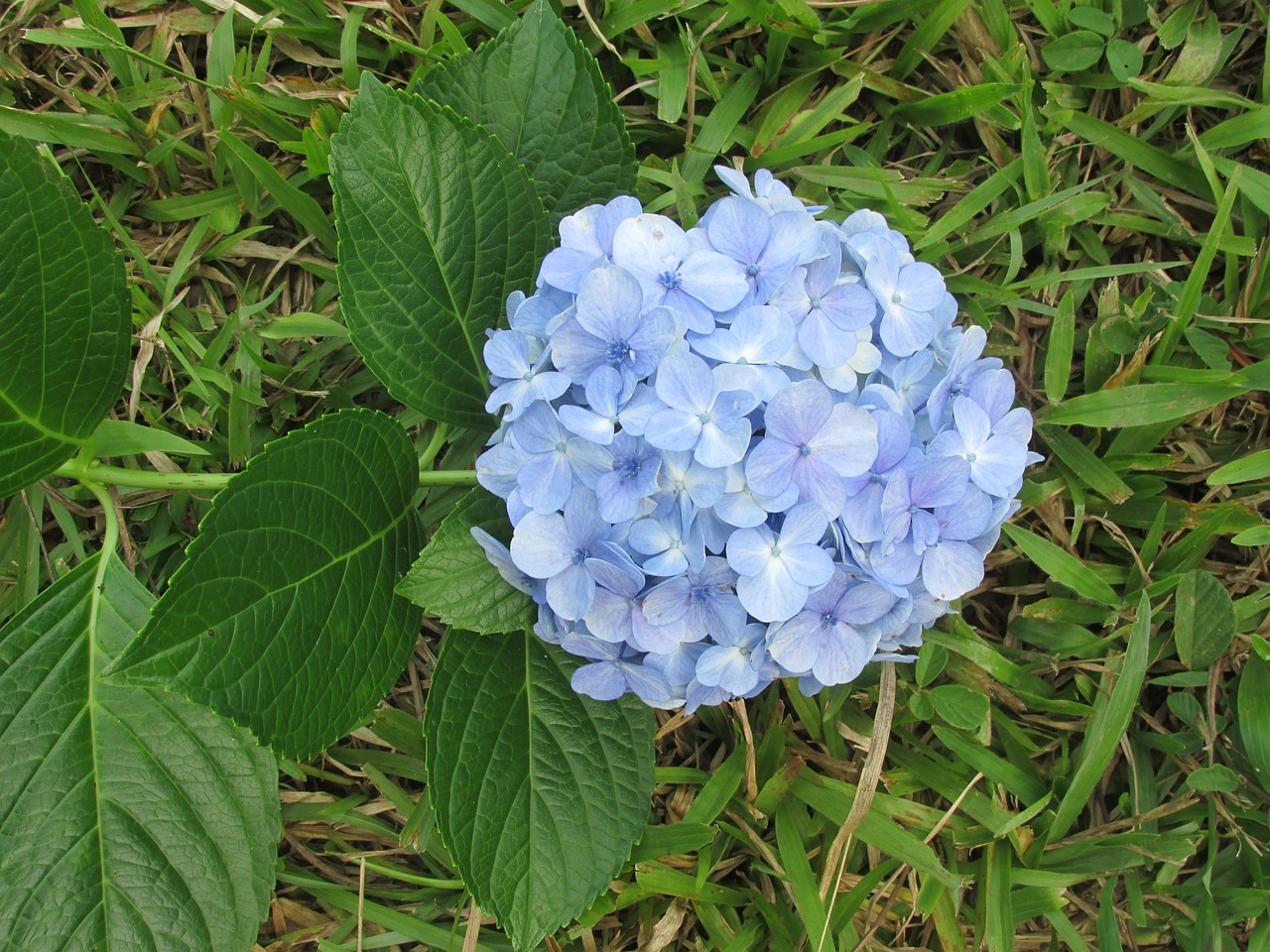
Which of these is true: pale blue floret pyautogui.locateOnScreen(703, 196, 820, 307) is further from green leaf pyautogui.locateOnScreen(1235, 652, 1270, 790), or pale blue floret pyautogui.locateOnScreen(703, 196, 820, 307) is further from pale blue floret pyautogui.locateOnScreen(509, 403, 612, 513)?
green leaf pyautogui.locateOnScreen(1235, 652, 1270, 790)

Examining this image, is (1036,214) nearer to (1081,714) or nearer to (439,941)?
(1081,714)

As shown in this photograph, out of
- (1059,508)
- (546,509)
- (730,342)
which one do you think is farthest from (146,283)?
(1059,508)

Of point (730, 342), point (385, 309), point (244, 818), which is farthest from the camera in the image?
point (244, 818)

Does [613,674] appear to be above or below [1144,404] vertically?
above

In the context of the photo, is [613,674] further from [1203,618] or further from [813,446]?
[1203,618]

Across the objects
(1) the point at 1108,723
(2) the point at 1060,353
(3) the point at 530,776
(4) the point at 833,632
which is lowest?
(1) the point at 1108,723

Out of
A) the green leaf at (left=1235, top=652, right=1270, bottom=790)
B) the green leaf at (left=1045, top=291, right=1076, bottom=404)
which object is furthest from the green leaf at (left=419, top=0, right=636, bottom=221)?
the green leaf at (left=1235, top=652, right=1270, bottom=790)

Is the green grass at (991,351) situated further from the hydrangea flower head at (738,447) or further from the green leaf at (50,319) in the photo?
the hydrangea flower head at (738,447)

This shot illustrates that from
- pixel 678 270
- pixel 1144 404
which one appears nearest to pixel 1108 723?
pixel 1144 404
